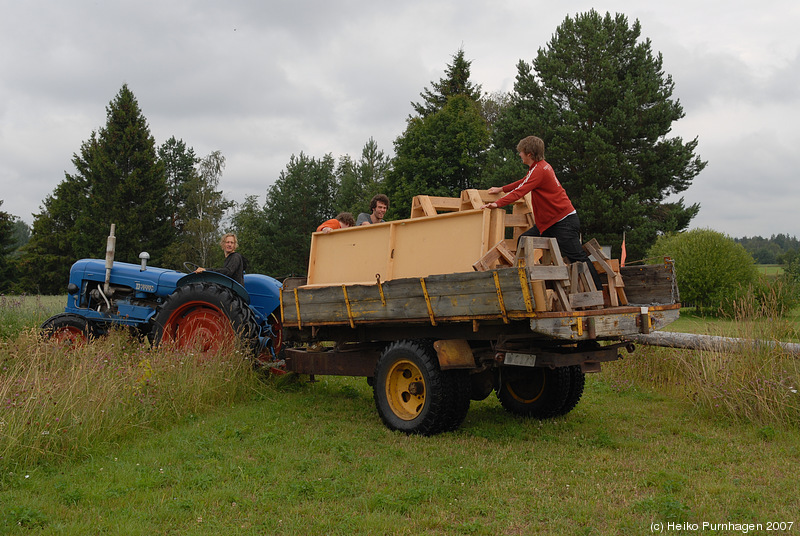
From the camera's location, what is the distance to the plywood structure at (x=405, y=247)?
5.74 meters

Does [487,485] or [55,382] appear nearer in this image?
[487,485]

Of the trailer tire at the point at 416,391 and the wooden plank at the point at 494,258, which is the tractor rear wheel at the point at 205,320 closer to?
the trailer tire at the point at 416,391

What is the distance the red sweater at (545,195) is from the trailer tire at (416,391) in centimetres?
156

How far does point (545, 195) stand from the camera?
5.75 m

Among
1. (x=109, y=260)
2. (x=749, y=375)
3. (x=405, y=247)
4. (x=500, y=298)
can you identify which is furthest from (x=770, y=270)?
(x=109, y=260)

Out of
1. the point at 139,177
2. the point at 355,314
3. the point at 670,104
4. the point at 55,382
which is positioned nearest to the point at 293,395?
the point at 355,314

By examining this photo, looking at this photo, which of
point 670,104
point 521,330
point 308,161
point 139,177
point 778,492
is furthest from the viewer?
point 308,161

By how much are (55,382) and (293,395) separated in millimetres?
2720

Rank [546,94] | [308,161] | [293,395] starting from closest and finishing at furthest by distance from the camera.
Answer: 1. [293,395]
2. [546,94]
3. [308,161]

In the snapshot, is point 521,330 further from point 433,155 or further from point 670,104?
point 433,155

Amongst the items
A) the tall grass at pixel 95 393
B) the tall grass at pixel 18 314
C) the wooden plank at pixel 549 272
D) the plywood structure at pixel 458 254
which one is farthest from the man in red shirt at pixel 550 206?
the tall grass at pixel 18 314

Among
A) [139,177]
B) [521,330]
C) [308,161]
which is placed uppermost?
[308,161]

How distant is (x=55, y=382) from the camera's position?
577 centimetres

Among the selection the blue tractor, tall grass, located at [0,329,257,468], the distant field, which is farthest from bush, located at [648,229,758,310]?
tall grass, located at [0,329,257,468]
